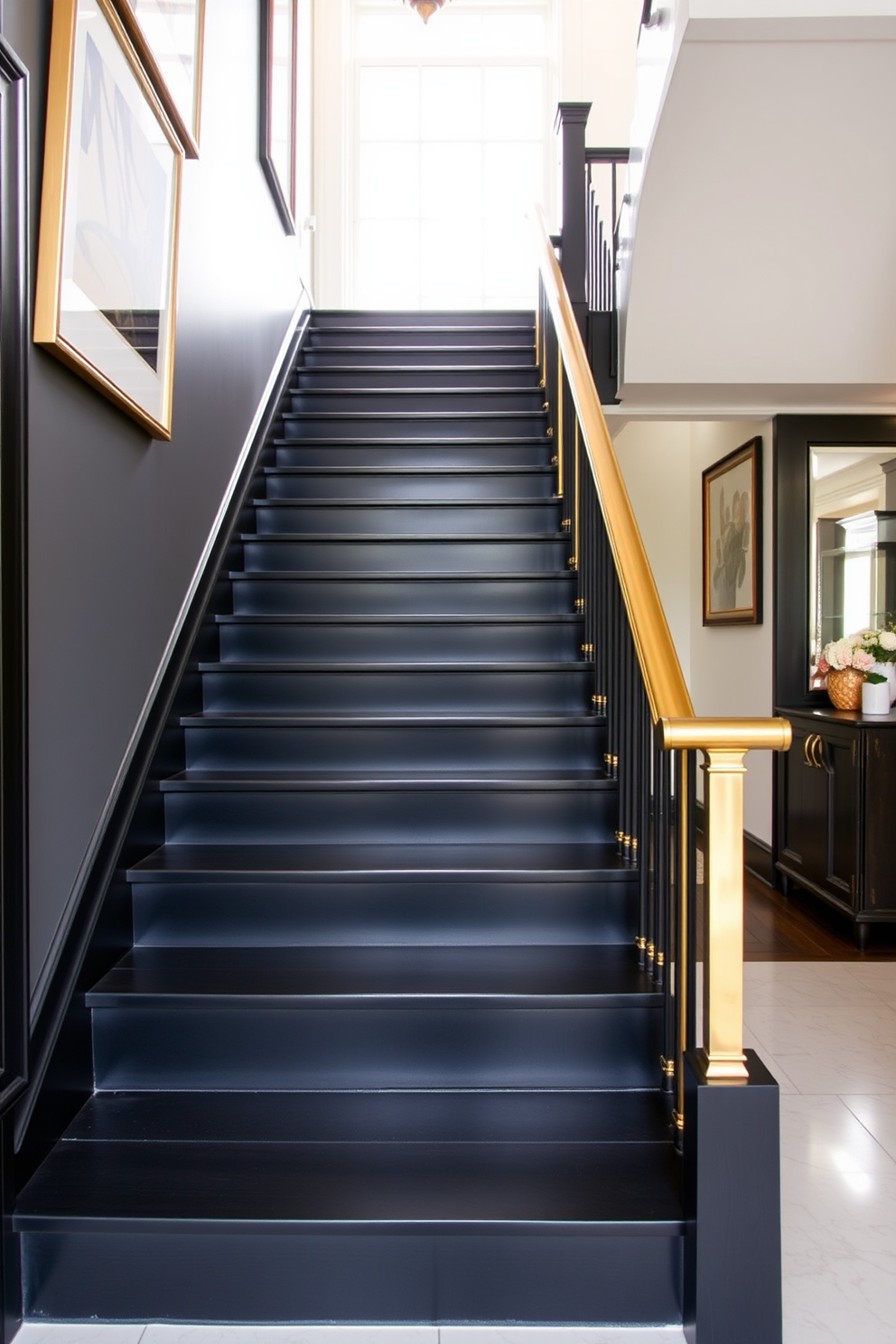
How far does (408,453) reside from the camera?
3.85 m

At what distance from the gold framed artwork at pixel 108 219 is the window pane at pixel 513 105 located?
5.23 meters

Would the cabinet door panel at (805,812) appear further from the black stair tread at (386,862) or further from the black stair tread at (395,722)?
the black stair tread at (386,862)

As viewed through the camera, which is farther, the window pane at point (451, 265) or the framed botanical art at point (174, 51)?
the window pane at point (451, 265)

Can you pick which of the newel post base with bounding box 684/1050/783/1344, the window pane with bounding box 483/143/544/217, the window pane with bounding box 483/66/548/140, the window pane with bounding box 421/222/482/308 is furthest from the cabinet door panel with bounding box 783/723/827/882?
the window pane with bounding box 483/66/548/140

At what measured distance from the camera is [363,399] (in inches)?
168

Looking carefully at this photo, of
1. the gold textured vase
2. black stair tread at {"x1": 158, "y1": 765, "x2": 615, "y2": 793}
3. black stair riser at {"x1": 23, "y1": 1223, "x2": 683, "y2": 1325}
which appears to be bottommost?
black stair riser at {"x1": 23, "y1": 1223, "x2": 683, "y2": 1325}

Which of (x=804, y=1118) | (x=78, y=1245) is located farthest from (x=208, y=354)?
(x=804, y=1118)

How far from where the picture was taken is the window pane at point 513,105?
22.5ft

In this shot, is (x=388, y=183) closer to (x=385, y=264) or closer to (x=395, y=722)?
(x=385, y=264)

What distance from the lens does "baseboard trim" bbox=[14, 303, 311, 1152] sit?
66.0 inches

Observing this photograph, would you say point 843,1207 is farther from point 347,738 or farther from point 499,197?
point 499,197

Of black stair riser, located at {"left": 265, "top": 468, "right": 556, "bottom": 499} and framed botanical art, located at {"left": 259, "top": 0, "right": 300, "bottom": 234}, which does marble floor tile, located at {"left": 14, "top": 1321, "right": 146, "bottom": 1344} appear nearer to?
black stair riser, located at {"left": 265, "top": 468, "right": 556, "bottom": 499}

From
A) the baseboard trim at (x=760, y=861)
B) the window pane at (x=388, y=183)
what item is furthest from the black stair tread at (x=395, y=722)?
the window pane at (x=388, y=183)

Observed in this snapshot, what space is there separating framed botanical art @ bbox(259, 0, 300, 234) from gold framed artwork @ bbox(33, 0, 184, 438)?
1.66m
